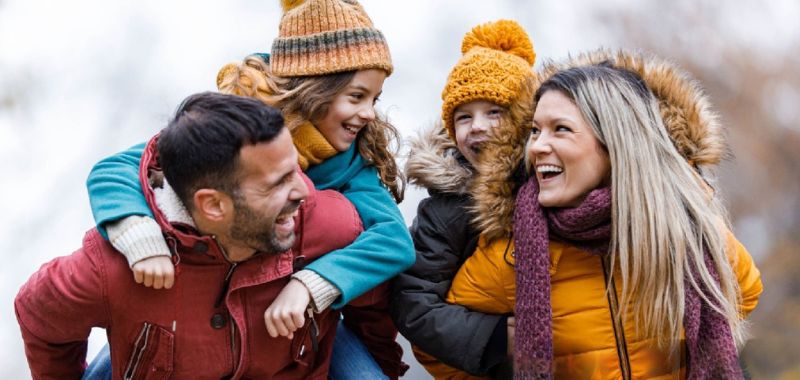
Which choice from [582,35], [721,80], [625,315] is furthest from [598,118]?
[721,80]

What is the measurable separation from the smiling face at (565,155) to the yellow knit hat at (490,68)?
0.92 feet

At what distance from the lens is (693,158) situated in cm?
239

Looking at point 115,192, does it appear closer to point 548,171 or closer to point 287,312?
point 287,312

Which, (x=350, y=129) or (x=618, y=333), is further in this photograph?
(x=350, y=129)

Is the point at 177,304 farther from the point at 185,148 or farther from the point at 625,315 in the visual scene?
the point at 625,315

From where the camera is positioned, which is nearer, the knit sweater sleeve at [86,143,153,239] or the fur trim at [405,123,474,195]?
the knit sweater sleeve at [86,143,153,239]

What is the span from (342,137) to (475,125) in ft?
1.37

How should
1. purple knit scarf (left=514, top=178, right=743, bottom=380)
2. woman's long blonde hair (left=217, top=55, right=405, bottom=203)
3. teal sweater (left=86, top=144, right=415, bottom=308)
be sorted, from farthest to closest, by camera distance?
1. woman's long blonde hair (left=217, top=55, right=405, bottom=203)
2. purple knit scarf (left=514, top=178, right=743, bottom=380)
3. teal sweater (left=86, top=144, right=415, bottom=308)

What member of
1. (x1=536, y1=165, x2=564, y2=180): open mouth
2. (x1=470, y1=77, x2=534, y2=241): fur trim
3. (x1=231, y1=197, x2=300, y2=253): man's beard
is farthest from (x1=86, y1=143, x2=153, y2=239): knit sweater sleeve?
(x1=536, y1=165, x2=564, y2=180): open mouth

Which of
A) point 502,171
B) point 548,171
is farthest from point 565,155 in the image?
point 502,171

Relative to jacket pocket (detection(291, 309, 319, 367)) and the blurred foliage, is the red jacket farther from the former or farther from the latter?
the blurred foliage

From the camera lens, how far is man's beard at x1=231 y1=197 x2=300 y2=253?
2133 mm

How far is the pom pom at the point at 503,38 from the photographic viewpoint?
2848 millimetres

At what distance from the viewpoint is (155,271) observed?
2.04 m
